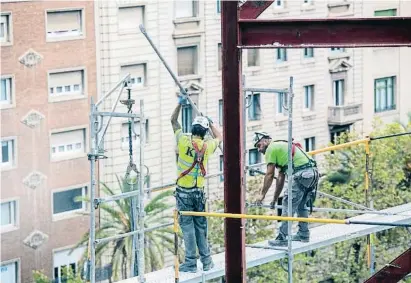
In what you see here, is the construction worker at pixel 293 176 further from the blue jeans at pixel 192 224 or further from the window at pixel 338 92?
the window at pixel 338 92

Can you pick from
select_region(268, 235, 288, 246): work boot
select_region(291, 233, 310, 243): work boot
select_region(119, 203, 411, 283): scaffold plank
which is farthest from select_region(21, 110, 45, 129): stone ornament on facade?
select_region(268, 235, 288, 246): work boot

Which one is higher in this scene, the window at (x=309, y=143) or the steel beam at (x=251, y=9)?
the steel beam at (x=251, y=9)

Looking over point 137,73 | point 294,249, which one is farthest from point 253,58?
point 294,249

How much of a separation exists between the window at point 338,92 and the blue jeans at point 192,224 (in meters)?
39.1

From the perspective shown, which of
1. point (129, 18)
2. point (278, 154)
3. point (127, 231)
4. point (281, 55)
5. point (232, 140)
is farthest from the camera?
point (281, 55)

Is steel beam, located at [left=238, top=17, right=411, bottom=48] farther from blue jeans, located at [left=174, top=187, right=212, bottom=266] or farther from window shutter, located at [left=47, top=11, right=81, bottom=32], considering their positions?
window shutter, located at [left=47, top=11, right=81, bottom=32]

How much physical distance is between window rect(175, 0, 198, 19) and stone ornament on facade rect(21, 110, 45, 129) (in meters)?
6.41

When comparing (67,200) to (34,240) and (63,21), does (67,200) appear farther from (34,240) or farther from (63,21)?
(63,21)

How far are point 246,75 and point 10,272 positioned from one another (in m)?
11.3

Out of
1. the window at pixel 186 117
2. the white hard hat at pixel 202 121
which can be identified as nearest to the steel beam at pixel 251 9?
the white hard hat at pixel 202 121

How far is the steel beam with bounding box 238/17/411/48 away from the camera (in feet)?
51.5

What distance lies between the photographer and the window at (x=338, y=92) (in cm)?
5869

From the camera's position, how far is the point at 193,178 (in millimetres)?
19562

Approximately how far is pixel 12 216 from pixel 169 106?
673 cm
